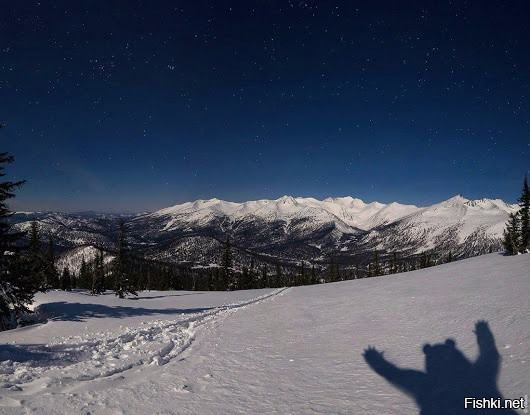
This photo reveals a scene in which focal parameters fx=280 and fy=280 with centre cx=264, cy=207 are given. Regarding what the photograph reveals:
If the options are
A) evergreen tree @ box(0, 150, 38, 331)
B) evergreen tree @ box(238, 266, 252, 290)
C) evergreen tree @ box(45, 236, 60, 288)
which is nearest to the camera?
evergreen tree @ box(0, 150, 38, 331)

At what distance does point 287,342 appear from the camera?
9.78 meters

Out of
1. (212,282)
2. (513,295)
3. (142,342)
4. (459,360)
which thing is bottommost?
(212,282)

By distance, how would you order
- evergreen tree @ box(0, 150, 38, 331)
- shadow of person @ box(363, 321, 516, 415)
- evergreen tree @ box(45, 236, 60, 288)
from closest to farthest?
shadow of person @ box(363, 321, 516, 415)
evergreen tree @ box(0, 150, 38, 331)
evergreen tree @ box(45, 236, 60, 288)

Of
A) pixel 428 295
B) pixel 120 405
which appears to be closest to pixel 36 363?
pixel 120 405

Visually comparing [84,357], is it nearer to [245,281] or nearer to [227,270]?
[227,270]

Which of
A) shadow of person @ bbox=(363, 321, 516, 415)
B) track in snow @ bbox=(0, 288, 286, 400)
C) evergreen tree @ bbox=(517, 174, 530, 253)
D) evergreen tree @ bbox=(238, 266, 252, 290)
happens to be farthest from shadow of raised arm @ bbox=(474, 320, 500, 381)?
evergreen tree @ bbox=(238, 266, 252, 290)

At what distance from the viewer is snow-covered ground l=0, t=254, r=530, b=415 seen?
5.57m

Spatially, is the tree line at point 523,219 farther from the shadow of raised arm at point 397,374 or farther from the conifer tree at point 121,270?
the conifer tree at point 121,270

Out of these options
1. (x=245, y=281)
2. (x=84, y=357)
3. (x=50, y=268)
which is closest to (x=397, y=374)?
(x=84, y=357)

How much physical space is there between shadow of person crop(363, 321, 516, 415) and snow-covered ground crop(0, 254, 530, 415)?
20 cm

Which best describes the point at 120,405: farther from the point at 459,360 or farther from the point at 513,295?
A: the point at 513,295

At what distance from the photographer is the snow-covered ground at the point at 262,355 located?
18.3ft

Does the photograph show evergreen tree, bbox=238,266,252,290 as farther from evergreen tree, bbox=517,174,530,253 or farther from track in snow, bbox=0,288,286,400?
track in snow, bbox=0,288,286,400

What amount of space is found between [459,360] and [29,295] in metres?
20.7
